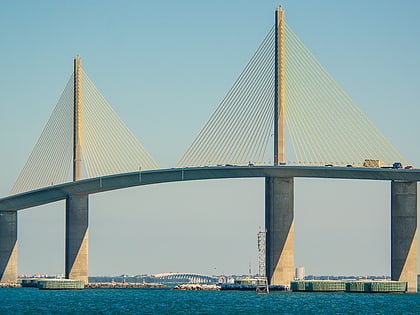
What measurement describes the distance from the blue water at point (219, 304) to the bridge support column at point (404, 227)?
2972 millimetres

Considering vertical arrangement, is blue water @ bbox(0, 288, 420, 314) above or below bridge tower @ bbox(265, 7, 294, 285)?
below

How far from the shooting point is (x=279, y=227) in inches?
4540

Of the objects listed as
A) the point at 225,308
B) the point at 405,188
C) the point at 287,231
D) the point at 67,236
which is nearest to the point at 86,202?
the point at 67,236

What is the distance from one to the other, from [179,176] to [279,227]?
10300 mm

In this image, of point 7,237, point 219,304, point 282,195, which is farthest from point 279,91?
point 7,237

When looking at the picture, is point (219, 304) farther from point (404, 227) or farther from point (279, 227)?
point (404, 227)

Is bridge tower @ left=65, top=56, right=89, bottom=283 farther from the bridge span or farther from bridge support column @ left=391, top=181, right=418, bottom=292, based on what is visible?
bridge support column @ left=391, top=181, right=418, bottom=292

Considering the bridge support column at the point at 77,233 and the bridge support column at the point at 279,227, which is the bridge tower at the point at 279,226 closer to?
the bridge support column at the point at 279,227

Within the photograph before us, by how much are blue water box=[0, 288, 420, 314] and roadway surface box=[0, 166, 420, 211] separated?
9719 millimetres

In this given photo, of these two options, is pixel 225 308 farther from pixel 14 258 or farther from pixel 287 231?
pixel 14 258

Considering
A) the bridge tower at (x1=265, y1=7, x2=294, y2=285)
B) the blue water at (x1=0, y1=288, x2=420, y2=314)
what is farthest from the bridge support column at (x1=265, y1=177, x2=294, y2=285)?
the blue water at (x1=0, y1=288, x2=420, y2=314)

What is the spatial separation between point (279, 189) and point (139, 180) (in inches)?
553

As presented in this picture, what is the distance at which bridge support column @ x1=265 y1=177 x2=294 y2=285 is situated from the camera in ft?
377

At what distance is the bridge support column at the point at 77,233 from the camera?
128 m
